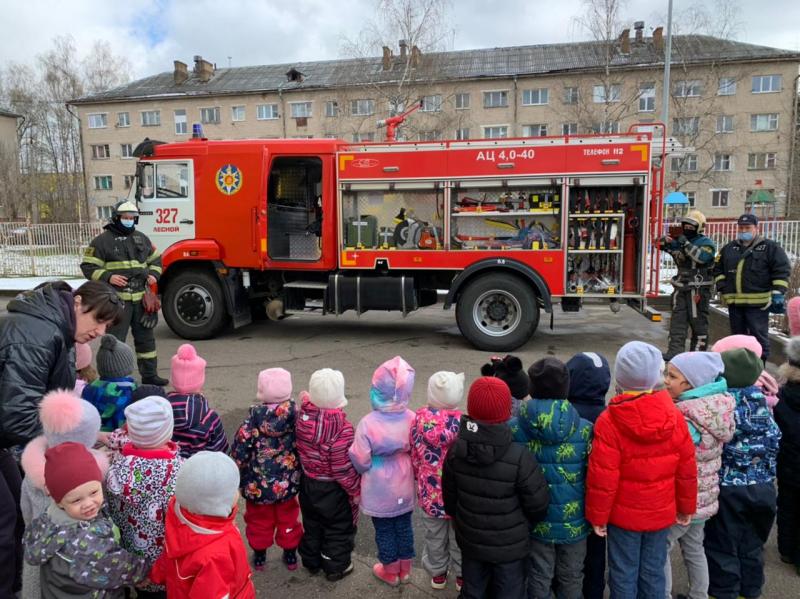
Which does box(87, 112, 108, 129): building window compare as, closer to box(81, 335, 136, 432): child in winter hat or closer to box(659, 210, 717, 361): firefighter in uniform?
box(659, 210, 717, 361): firefighter in uniform

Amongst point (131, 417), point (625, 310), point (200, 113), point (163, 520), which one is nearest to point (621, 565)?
point (163, 520)

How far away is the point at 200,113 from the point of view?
1738 inches

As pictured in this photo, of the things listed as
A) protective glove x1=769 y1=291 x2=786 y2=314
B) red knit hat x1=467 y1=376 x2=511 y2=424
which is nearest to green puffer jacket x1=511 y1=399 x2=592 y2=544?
red knit hat x1=467 y1=376 x2=511 y2=424

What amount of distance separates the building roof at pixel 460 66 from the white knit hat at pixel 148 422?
97.2 feet

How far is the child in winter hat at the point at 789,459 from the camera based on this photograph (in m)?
2.82

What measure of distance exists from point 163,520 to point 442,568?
131 cm

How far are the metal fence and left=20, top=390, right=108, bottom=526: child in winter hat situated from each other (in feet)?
59.0

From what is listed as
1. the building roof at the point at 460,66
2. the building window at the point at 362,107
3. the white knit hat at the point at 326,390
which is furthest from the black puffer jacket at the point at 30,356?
the building window at the point at 362,107

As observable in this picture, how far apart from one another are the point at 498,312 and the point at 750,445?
5.05m

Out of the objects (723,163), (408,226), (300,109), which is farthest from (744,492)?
(300,109)

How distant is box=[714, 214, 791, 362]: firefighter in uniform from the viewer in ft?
20.3

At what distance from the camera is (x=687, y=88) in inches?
1219

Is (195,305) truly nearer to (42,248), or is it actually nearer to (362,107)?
(42,248)

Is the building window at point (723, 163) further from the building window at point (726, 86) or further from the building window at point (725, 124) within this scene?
the building window at point (726, 86)
